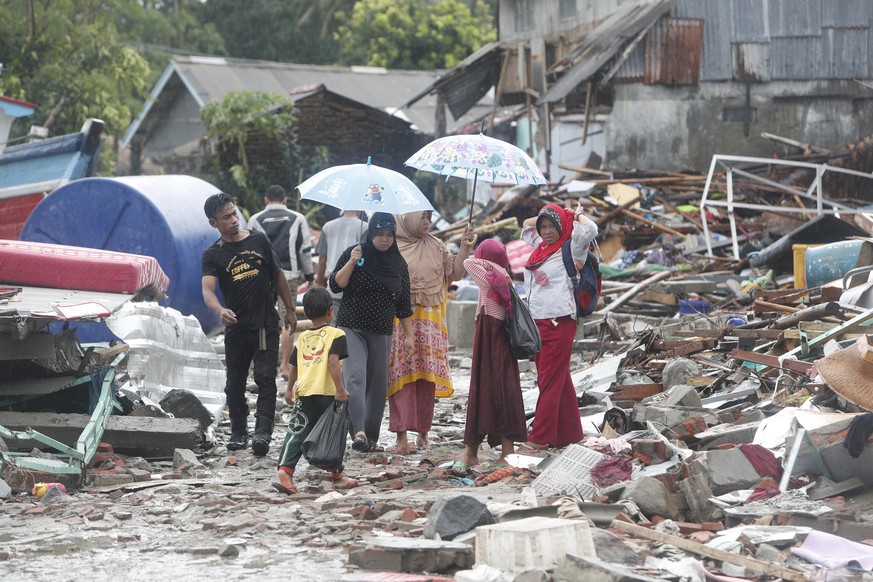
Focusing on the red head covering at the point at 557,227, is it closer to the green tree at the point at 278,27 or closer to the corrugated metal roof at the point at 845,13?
the corrugated metal roof at the point at 845,13

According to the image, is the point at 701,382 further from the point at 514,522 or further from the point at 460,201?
the point at 460,201

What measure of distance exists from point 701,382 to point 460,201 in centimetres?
2189

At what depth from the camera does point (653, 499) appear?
5766 mm

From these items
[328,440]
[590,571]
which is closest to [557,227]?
[328,440]

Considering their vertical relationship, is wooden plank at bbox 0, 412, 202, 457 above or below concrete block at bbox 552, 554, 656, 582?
below

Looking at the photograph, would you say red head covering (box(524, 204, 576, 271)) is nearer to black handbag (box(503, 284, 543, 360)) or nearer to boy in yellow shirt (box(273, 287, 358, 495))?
black handbag (box(503, 284, 543, 360))

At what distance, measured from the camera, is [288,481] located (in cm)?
666

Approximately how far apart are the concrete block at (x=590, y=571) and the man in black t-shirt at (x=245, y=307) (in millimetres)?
3772

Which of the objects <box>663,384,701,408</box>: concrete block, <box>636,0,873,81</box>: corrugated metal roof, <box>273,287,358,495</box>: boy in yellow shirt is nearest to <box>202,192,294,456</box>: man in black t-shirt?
<box>273,287,358,495</box>: boy in yellow shirt


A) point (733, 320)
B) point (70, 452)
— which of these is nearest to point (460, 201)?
point (733, 320)

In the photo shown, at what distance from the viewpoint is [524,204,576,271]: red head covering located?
25.5 feet

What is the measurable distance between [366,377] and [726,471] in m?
2.89

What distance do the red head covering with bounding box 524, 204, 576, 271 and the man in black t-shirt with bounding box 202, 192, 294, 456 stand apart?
1.85 m

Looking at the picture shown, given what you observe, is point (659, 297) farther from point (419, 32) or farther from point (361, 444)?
point (419, 32)
